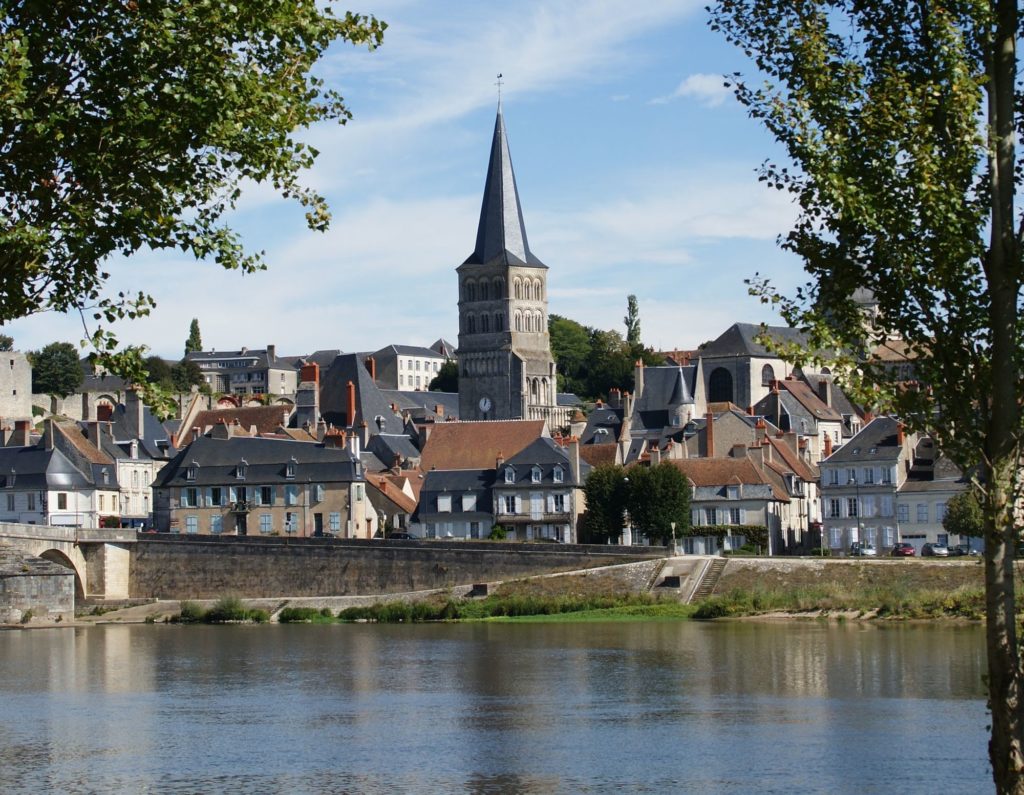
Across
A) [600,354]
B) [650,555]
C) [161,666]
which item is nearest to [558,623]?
[650,555]

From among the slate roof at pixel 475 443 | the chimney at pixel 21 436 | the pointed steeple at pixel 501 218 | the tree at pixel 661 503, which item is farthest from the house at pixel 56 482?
the pointed steeple at pixel 501 218

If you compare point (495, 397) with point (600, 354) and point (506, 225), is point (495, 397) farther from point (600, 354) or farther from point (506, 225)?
point (600, 354)

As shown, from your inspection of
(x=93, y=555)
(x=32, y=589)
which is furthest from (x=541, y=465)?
(x=32, y=589)

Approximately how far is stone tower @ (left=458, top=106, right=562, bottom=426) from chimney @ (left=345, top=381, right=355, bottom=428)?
46.6 feet

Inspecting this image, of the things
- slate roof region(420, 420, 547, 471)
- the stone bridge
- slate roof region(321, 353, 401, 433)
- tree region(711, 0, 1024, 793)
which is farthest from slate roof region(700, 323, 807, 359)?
tree region(711, 0, 1024, 793)

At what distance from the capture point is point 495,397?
114125 mm

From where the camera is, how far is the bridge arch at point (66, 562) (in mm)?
59594

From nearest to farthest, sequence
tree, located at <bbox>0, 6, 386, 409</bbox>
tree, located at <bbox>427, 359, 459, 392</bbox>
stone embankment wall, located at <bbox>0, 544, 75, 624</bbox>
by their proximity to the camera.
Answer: tree, located at <bbox>0, 6, 386, 409</bbox>, stone embankment wall, located at <bbox>0, 544, 75, 624</bbox>, tree, located at <bbox>427, 359, 459, 392</bbox>

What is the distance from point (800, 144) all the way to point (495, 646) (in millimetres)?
30390

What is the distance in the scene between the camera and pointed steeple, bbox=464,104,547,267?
10431cm

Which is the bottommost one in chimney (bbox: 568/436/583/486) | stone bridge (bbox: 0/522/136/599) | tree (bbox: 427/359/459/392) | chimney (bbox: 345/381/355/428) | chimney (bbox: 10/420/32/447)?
stone bridge (bbox: 0/522/136/599)

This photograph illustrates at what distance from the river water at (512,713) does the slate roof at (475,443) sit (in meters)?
24.4

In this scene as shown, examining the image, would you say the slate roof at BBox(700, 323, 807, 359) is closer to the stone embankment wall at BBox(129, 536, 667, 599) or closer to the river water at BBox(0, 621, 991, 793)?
the stone embankment wall at BBox(129, 536, 667, 599)

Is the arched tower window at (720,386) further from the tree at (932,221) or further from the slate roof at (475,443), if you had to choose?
the tree at (932,221)
